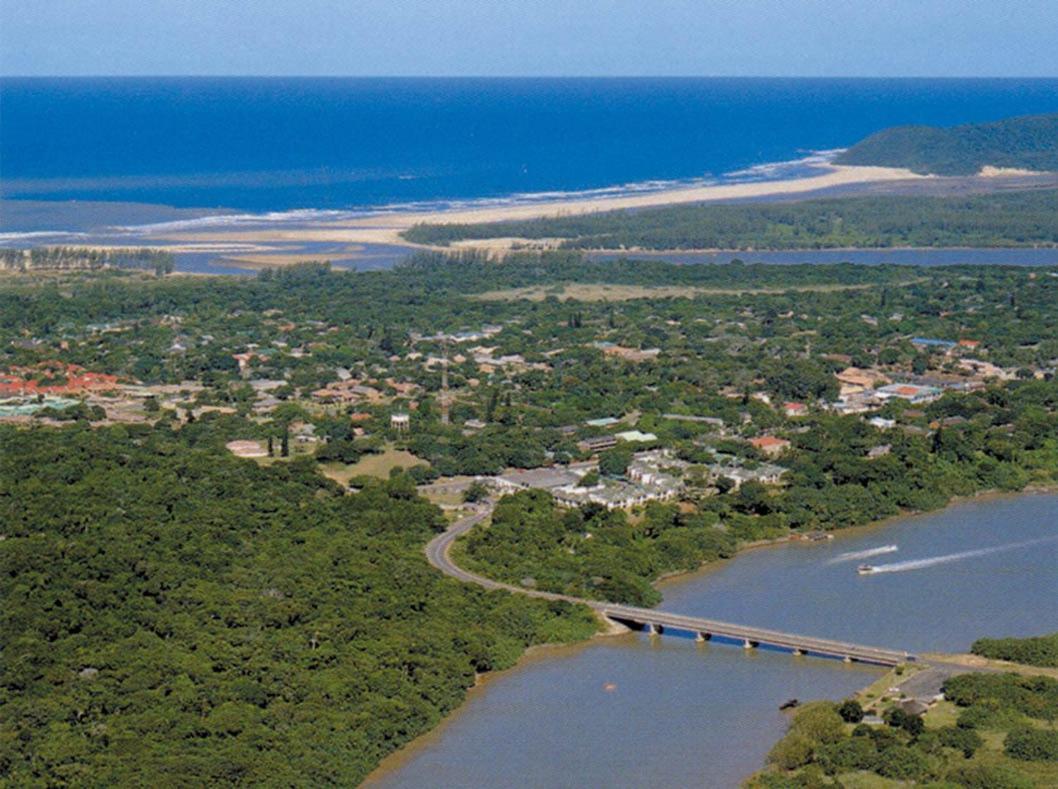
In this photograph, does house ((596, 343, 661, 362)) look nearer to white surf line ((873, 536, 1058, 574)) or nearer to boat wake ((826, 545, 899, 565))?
boat wake ((826, 545, 899, 565))

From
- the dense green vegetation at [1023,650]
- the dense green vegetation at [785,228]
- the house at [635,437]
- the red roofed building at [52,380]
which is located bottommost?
the dense green vegetation at [1023,650]

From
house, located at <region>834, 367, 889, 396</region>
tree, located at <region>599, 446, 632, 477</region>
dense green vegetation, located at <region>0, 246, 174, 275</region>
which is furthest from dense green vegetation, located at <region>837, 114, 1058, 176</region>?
tree, located at <region>599, 446, 632, 477</region>

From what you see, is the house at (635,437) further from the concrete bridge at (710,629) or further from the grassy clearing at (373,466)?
the concrete bridge at (710,629)

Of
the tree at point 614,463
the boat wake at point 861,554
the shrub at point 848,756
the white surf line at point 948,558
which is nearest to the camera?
the shrub at point 848,756

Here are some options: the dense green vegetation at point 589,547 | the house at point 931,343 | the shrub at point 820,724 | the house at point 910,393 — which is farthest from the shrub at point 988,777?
the house at point 931,343

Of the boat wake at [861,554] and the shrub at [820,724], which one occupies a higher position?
the shrub at [820,724]

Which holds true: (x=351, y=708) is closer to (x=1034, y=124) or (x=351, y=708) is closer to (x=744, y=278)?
(x=744, y=278)

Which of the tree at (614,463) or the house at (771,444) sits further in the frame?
the house at (771,444)
